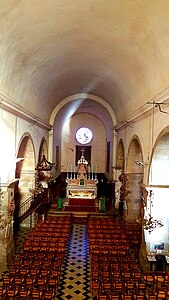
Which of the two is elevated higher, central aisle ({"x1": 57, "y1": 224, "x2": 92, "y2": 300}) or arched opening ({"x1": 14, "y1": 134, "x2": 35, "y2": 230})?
arched opening ({"x1": 14, "y1": 134, "x2": 35, "y2": 230})

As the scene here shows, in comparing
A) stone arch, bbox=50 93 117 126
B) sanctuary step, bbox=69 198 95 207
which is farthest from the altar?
stone arch, bbox=50 93 117 126

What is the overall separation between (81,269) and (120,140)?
12177mm

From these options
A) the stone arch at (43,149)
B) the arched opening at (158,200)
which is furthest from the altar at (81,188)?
the arched opening at (158,200)

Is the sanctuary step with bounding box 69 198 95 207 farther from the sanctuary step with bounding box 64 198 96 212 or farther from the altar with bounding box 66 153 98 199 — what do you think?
the altar with bounding box 66 153 98 199

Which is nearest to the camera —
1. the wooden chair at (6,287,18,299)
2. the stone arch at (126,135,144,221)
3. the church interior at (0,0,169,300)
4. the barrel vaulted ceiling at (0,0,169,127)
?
the barrel vaulted ceiling at (0,0,169,127)

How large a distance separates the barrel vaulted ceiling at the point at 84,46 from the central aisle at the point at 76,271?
325 inches

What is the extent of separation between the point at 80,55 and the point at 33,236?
977 centimetres

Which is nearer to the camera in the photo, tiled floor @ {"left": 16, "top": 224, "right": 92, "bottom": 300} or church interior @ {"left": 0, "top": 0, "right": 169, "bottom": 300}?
church interior @ {"left": 0, "top": 0, "right": 169, "bottom": 300}

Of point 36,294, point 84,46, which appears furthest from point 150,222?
point 84,46

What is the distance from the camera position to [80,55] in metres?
16.1

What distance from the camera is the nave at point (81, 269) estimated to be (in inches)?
453

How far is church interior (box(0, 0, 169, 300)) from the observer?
10.8 m

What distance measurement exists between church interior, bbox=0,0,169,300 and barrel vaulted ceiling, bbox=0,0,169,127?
5 cm

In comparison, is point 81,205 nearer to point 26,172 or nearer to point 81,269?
point 26,172
